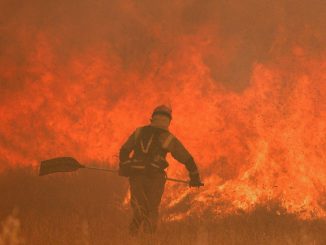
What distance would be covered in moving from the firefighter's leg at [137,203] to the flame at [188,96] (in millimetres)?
3559

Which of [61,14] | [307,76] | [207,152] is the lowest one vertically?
[207,152]

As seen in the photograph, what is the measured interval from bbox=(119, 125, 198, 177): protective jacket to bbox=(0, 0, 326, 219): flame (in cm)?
345

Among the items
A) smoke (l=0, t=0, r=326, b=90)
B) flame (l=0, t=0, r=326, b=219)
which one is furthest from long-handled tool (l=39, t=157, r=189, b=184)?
smoke (l=0, t=0, r=326, b=90)

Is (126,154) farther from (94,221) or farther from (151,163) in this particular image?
(94,221)

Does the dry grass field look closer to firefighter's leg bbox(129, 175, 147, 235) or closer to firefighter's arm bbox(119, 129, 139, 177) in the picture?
firefighter's leg bbox(129, 175, 147, 235)

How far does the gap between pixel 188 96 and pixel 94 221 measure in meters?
3.94

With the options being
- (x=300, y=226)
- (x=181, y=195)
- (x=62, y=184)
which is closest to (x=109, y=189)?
(x=62, y=184)

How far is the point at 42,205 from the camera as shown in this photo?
37.4 feet

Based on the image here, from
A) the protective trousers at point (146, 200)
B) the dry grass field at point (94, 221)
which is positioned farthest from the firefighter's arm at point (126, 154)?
the dry grass field at point (94, 221)

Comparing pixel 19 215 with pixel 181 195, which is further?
pixel 181 195

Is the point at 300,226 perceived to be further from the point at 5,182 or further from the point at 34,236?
the point at 5,182

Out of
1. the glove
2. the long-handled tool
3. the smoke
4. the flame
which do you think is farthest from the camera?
the smoke

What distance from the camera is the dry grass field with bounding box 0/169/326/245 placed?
24.4 ft

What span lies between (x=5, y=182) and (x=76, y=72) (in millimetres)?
3376
